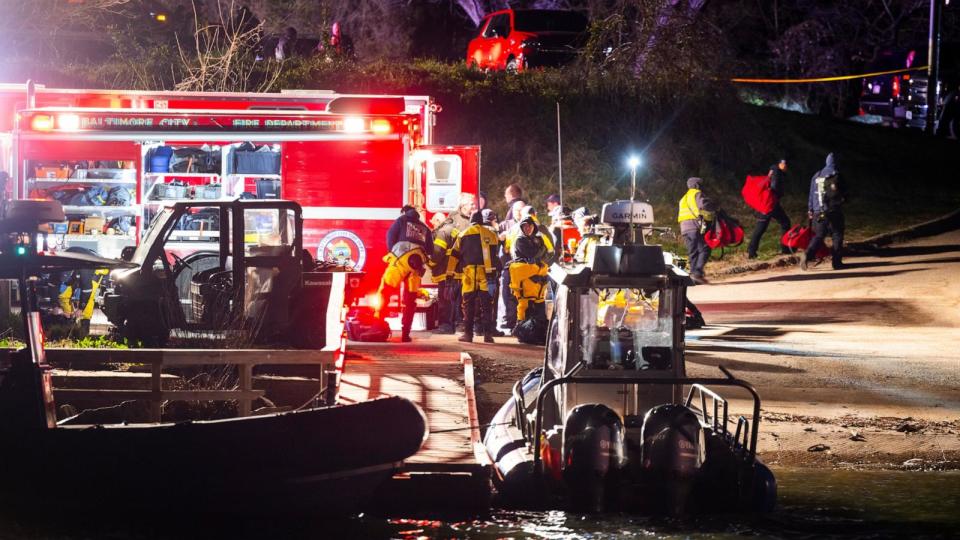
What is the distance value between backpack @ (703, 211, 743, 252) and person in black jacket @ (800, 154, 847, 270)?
133 cm

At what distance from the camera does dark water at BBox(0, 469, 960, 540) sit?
8.51m

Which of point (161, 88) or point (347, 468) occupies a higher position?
point (161, 88)

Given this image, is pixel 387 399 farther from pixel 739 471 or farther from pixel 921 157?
pixel 921 157

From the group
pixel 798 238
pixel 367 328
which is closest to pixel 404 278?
pixel 367 328

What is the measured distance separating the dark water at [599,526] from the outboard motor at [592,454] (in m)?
0.31

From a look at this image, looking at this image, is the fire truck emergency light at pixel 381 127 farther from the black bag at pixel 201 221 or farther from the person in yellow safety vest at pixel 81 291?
the person in yellow safety vest at pixel 81 291

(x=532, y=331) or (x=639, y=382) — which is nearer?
(x=639, y=382)

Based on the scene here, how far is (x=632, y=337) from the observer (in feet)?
29.6

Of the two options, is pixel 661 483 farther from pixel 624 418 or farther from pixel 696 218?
pixel 696 218

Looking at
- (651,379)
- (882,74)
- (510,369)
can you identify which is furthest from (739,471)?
(882,74)

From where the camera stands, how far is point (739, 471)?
8562 mm

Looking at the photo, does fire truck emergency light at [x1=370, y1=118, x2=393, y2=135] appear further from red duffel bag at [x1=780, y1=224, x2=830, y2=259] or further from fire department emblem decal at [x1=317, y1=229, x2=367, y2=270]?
red duffel bag at [x1=780, y1=224, x2=830, y2=259]

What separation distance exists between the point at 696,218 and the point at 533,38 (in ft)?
29.9

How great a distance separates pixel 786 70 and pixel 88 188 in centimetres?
2160
